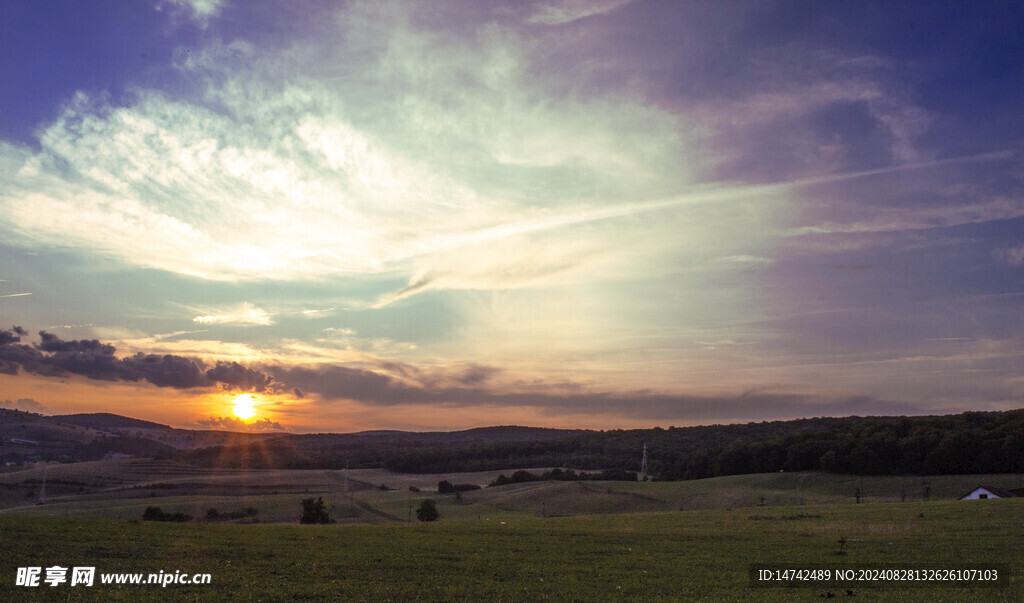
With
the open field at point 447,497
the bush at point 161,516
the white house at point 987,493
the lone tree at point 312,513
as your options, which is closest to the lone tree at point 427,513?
the open field at point 447,497

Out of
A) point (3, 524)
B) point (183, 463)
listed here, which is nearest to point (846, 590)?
point (3, 524)

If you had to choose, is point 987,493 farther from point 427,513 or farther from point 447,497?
point 447,497

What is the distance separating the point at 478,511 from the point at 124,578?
93.3 meters

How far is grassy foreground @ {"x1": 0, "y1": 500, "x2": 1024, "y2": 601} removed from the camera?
21.6 m

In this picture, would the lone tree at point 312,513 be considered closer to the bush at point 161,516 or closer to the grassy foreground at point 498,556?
the bush at point 161,516

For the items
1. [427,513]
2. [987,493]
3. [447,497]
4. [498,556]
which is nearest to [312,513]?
[427,513]

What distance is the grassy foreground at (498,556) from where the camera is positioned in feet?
70.9

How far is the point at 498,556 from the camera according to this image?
31.3 meters

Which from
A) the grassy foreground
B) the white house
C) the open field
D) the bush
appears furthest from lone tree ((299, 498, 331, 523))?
the white house

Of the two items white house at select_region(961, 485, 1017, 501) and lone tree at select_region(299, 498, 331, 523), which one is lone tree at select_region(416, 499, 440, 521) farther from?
white house at select_region(961, 485, 1017, 501)

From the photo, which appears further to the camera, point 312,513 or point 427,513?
point 427,513

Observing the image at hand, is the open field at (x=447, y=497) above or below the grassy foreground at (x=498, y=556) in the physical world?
below

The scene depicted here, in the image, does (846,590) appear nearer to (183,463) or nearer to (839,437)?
(839,437)

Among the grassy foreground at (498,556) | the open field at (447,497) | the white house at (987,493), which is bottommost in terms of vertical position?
the open field at (447,497)
